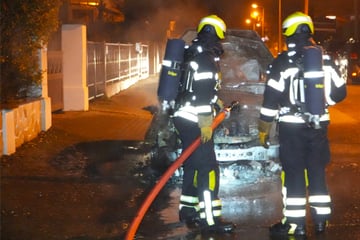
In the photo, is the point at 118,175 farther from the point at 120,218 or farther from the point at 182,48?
the point at 182,48

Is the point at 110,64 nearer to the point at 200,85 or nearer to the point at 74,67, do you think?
the point at 74,67

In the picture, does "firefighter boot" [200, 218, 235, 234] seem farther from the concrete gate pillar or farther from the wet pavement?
the concrete gate pillar

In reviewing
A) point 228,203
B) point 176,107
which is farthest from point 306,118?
point 228,203

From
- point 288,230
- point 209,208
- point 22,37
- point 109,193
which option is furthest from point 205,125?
point 22,37

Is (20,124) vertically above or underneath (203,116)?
underneath

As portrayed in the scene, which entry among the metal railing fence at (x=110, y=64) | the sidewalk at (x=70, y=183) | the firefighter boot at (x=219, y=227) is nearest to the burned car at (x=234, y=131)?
the sidewalk at (x=70, y=183)

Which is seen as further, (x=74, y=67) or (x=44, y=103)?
(x=74, y=67)

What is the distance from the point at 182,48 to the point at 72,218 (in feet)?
6.40

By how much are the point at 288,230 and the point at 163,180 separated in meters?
1.19

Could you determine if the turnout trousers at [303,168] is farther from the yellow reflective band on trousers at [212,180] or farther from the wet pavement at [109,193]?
the yellow reflective band on trousers at [212,180]

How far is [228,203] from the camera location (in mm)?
6852

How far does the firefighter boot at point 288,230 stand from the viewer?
5602 millimetres

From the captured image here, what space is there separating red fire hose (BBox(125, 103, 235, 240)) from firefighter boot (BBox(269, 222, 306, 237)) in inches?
39.8

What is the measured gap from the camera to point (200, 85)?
18.5 ft
